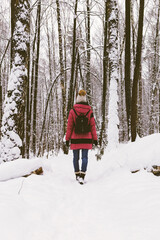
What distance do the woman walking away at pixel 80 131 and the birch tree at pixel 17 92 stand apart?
153cm

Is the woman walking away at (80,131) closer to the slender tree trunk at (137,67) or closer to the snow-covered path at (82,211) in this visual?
the snow-covered path at (82,211)

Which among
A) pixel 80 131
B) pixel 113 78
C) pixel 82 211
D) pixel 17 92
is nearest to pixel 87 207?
pixel 82 211

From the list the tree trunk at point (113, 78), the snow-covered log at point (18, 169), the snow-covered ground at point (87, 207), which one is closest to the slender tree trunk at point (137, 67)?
the tree trunk at point (113, 78)

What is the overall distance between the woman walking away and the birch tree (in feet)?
5.03

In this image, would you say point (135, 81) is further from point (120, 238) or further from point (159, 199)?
point (120, 238)

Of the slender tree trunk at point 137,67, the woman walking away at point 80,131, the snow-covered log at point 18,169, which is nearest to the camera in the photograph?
the snow-covered log at point 18,169

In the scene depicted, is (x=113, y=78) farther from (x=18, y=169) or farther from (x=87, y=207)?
(x=87, y=207)

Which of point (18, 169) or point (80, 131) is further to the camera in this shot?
point (80, 131)

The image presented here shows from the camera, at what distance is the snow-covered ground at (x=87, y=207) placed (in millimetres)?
2023

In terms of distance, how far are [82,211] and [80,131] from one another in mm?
2181

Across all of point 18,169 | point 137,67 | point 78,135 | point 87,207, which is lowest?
point 87,207

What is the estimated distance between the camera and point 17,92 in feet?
18.4

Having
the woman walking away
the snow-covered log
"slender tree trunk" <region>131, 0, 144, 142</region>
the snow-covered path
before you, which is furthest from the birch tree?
"slender tree trunk" <region>131, 0, 144, 142</region>

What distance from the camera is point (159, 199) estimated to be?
2543 millimetres
